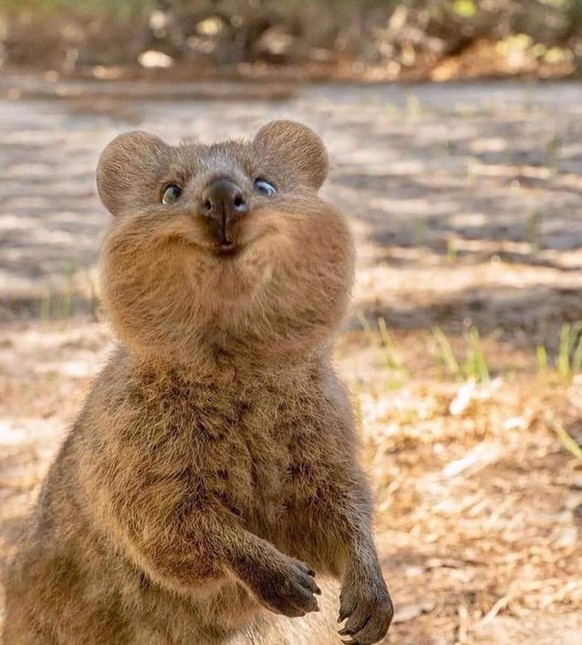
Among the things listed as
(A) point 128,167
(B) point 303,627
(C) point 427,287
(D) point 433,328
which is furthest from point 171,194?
(C) point 427,287

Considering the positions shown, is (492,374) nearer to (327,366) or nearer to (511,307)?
(511,307)

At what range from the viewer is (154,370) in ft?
7.34

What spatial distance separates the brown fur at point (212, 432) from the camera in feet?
6.44

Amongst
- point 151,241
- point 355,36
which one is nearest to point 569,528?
point 151,241

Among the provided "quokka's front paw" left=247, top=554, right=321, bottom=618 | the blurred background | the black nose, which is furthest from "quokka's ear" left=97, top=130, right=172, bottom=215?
"quokka's front paw" left=247, top=554, right=321, bottom=618

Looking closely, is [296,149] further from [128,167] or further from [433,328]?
[433,328]

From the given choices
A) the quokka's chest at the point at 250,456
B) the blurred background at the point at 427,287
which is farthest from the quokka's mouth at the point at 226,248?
the blurred background at the point at 427,287

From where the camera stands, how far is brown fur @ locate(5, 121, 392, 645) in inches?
77.3

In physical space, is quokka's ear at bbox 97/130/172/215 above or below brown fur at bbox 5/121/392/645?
above

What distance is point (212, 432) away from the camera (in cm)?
220

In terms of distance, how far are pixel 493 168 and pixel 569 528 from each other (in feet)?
14.3

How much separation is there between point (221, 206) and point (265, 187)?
0.34m

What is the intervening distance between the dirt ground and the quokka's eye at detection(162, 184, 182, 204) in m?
1.06

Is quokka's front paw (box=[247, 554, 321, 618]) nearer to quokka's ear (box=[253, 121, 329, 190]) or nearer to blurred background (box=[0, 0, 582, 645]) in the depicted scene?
blurred background (box=[0, 0, 582, 645])
